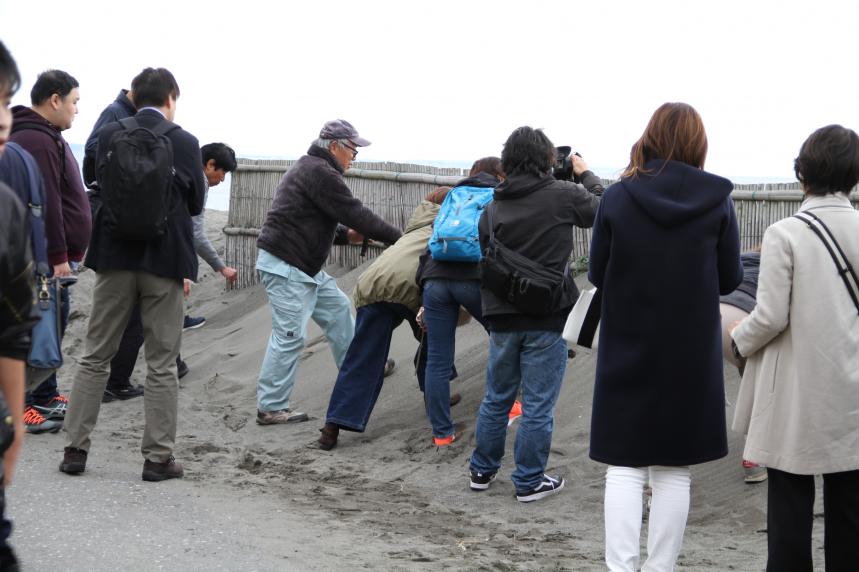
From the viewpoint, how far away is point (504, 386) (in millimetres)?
5082

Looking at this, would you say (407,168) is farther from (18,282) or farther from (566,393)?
(18,282)

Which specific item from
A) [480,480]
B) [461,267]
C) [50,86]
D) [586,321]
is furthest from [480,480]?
[50,86]

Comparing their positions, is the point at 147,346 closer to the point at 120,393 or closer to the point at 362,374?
the point at 362,374

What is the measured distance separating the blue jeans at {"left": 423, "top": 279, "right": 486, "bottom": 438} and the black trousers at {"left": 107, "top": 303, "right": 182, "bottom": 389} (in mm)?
2341

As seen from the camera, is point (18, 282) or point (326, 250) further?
point (326, 250)

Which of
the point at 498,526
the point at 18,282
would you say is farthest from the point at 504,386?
the point at 18,282

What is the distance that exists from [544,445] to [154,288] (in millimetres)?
1987

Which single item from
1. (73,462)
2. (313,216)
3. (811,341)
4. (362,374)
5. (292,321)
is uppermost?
(811,341)

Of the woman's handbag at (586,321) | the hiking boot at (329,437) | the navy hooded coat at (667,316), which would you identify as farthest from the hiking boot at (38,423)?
the navy hooded coat at (667,316)

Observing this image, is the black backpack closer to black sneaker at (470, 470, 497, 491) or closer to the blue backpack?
the blue backpack

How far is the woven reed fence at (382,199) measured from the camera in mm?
6922

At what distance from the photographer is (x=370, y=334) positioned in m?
6.20

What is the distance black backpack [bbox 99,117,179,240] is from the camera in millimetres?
4801

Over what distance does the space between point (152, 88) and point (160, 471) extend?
1.84 m
